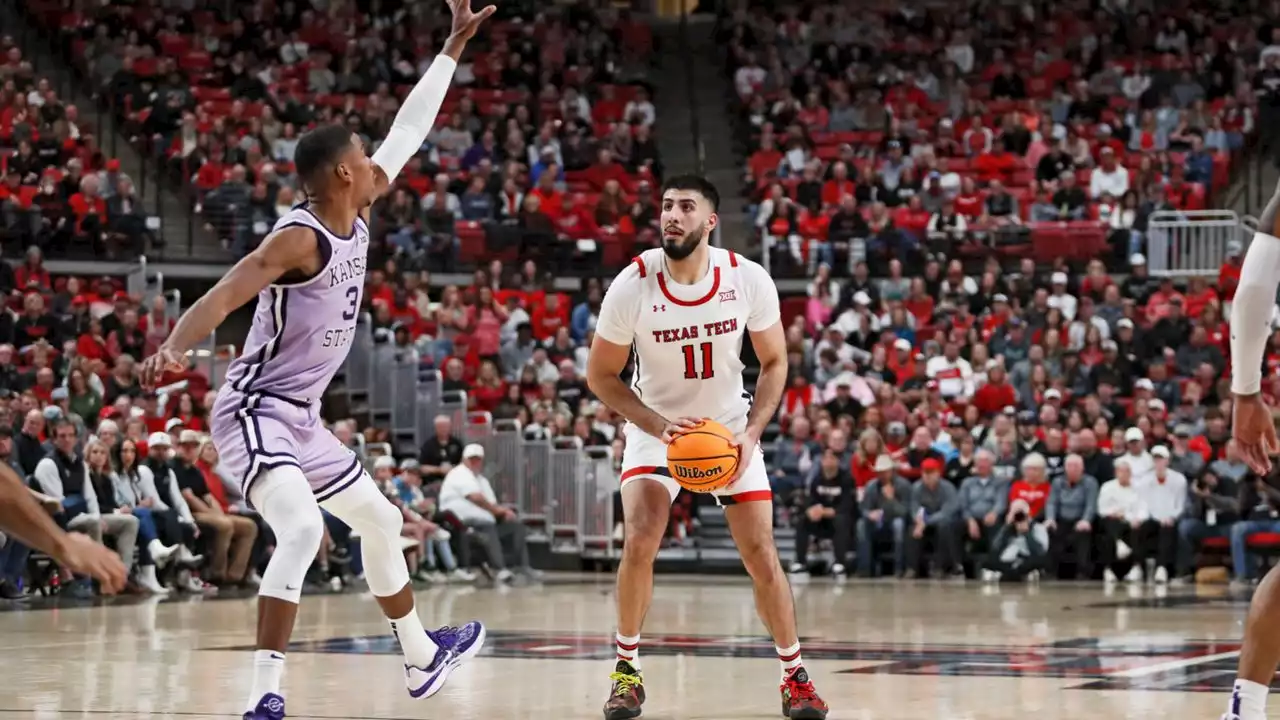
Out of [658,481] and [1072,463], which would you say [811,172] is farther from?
[658,481]

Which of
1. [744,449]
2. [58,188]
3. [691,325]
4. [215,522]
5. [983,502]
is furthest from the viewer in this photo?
[58,188]

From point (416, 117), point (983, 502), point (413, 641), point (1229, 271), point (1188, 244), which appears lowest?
point (413, 641)

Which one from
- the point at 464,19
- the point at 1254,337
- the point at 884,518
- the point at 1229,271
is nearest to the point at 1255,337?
the point at 1254,337

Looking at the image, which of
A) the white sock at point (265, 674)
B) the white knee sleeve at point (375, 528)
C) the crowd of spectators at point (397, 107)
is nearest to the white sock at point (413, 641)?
the white knee sleeve at point (375, 528)

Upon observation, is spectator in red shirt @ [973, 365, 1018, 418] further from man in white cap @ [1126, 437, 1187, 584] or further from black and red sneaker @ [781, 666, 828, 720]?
black and red sneaker @ [781, 666, 828, 720]

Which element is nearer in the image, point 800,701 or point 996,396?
point 800,701

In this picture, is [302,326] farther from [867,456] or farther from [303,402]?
[867,456]

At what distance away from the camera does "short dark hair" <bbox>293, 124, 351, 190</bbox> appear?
7188 mm

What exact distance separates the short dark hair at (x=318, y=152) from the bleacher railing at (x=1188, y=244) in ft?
62.3

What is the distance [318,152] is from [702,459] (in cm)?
195

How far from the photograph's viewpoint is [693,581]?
→ 64.4ft

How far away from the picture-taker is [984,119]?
29094 mm

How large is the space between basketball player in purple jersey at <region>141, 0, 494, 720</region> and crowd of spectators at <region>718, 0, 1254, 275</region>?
18190 millimetres

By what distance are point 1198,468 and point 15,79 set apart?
16.1 metres
